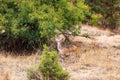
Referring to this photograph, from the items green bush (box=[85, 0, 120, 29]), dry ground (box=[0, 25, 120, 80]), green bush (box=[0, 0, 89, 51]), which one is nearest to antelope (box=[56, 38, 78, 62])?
dry ground (box=[0, 25, 120, 80])

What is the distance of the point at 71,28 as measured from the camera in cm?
1491

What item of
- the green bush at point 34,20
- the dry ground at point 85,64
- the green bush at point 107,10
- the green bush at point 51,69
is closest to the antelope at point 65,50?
the dry ground at point 85,64

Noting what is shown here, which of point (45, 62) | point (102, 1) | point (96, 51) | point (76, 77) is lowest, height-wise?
point (102, 1)

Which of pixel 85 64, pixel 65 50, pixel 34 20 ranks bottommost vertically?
pixel 65 50


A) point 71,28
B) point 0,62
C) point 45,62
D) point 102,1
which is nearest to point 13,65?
point 0,62

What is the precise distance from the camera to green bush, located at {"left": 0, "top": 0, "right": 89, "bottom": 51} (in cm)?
1345

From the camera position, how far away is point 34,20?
13.6m

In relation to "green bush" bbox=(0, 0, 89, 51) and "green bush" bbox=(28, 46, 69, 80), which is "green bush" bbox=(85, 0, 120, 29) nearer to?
"green bush" bbox=(0, 0, 89, 51)

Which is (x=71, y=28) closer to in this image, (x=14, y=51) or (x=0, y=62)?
(x=14, y=51)

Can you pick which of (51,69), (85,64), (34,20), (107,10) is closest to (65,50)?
(34,20)

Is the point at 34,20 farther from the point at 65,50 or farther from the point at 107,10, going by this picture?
the point at 107,10

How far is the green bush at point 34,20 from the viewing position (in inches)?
530

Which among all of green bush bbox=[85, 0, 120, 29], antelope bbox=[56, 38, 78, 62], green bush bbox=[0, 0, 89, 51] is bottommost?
green bush bbox=[85, 0, 120, 29]

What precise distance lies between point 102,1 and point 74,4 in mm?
12635
